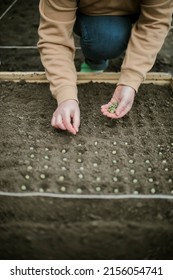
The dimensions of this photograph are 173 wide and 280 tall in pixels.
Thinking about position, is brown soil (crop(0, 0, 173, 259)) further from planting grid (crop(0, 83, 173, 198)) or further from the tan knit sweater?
the tan knit sweater

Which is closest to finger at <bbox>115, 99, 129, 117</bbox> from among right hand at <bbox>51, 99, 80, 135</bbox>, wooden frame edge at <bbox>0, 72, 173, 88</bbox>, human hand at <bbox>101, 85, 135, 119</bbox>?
human hand at <bbox>101, 85, 135, 119</bbox>

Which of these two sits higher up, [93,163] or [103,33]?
[103,33]

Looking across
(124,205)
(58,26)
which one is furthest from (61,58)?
(124,205)

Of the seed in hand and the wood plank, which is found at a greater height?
the seed in hand

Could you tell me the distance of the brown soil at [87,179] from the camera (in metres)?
0.82

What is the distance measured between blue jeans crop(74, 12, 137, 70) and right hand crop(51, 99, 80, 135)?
0.34m

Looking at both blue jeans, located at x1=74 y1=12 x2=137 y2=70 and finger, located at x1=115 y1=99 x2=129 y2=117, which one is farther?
A: blue jeans, located at x1=74 y1=12 x2=137 y2=70

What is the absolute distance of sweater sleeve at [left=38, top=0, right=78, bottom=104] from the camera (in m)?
0.96

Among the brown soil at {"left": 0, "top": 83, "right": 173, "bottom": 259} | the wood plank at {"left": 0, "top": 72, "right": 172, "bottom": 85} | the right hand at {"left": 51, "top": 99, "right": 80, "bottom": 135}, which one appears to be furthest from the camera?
the wood plank at {"left": 0, "top": 72, "right": 172, "bottom": 85}

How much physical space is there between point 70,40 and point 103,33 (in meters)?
0.21

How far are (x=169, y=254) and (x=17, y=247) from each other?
0.39 metres

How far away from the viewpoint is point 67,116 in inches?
37.0

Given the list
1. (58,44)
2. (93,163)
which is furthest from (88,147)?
(58,44)

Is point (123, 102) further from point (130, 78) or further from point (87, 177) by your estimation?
point (87, 177)
